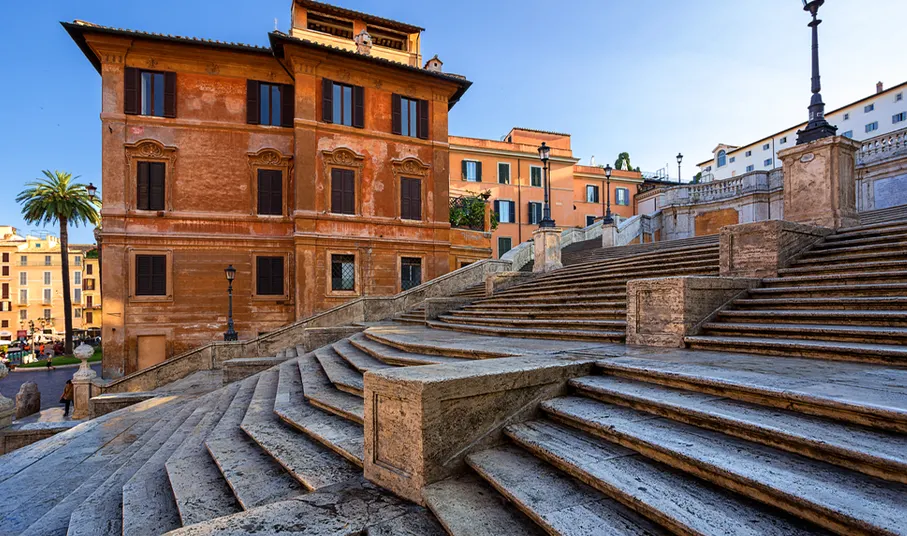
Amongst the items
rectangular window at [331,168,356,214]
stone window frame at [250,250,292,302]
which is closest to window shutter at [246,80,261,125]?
rectangular window at [331,168,356,214]

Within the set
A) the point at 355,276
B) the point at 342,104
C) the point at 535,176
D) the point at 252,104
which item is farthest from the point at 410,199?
the point at 535,176

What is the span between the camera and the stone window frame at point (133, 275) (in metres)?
17.4

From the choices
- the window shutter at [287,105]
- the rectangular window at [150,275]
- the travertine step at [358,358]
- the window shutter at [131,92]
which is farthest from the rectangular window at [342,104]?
the travertine step at [358,358]

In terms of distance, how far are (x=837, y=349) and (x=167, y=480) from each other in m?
6.73

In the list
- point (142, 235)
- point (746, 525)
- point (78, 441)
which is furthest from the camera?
point (142, 235)

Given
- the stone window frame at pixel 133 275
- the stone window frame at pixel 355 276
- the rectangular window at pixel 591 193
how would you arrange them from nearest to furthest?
1. the stone window frame at pixel 133 275
2. the stone window frame at pixel 355 276
3. the rectangular window at pixel 591 193

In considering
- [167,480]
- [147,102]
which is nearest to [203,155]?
[147,102]

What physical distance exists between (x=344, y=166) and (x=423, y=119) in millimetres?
4812

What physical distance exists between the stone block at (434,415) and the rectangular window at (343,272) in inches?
645

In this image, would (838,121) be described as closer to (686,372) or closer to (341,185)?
(341,185)

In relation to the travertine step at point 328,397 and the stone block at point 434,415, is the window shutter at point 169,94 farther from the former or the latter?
the stone block at point 434,415

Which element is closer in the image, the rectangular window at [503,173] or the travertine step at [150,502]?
the travertine step at [150,502]

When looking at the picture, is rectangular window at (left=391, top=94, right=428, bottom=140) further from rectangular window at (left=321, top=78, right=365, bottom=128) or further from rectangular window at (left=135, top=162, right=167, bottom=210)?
rectangular window at (left=135, top=162, right=167, bottom=210)

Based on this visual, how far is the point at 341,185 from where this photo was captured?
1953 cm
